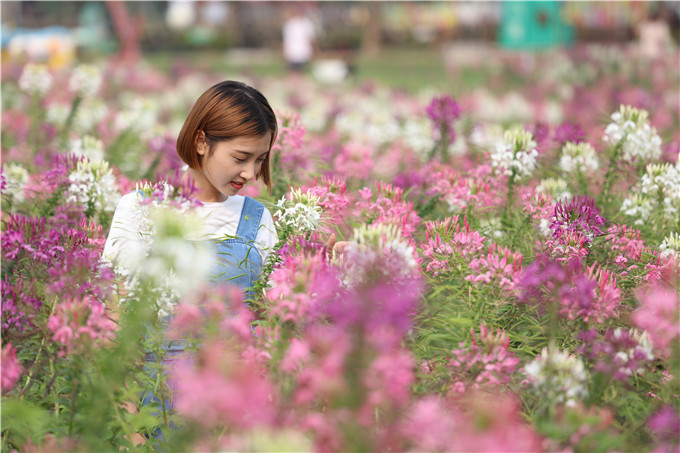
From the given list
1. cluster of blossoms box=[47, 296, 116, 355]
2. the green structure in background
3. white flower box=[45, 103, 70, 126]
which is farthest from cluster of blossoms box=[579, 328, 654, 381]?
the green structure in background

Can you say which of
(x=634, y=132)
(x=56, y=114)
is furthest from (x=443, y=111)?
(x=56, y=114)

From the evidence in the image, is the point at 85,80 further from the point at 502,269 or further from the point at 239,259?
the point at 502,269

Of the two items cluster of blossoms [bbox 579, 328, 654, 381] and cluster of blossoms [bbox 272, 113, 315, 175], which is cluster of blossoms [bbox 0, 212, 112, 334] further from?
cluster of blossoms [bbox 579, 328, 654, 381]

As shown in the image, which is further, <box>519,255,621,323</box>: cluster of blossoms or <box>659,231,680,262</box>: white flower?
<box>659,231,680,262</box>: white flower

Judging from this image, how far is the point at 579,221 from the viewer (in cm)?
280

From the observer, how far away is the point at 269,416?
1594mm

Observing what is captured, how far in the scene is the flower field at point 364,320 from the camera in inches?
67.6

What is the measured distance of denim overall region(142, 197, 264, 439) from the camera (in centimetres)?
274

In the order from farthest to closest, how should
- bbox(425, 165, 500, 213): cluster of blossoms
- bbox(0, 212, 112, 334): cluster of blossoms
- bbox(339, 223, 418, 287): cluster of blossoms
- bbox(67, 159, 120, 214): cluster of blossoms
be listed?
bbox(425, 165, 500, 213): cluster of blossoms
bbox(67, 159, 120, 214): cluster of blossoms
bbox(0, 212, 112, 334): cluster of blossoms
bbox(339, 223, 418, 287): cluster of blossoms

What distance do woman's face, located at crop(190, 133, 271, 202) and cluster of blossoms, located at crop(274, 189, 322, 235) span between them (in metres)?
0.20

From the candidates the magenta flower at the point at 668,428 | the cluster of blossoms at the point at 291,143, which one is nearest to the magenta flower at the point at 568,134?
the cluster of blossoms at the point at 291,143

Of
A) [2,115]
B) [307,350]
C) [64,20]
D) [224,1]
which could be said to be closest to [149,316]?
[307,350]

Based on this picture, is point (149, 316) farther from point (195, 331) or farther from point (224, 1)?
point (224, 1)

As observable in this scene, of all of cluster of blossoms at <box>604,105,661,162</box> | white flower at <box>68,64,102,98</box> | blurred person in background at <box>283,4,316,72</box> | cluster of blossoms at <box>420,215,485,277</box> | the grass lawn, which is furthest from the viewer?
the grass lawn
